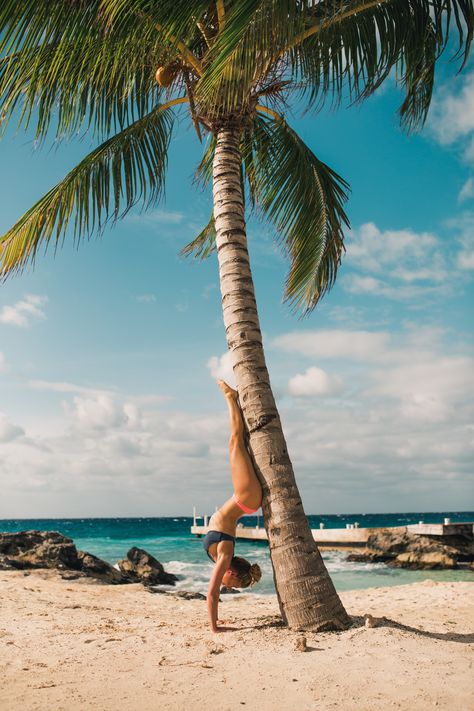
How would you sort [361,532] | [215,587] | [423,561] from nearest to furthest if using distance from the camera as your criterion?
[215,587], [423,561], [361,532]

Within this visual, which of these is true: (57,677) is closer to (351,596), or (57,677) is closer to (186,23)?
(186,23)

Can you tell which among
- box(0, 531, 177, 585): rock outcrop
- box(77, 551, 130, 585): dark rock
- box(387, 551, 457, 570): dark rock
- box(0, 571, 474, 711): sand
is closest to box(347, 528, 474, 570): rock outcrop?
box(387, 551, 457, 570): dark rock

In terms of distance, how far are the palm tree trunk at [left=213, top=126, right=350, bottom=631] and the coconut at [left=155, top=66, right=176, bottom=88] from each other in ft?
3.81

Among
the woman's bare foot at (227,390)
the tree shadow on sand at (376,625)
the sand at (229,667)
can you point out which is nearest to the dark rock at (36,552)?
the sand at (229,667)

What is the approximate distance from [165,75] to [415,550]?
21.3 m

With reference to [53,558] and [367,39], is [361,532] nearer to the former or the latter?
[53,558]

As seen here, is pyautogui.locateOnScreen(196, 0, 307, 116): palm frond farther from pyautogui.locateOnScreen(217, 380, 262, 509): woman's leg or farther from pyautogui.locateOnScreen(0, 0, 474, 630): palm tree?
pyautogui.locateOnScreen(217, 380, 262, 509): woman's leg

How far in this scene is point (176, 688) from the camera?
12.7 feet

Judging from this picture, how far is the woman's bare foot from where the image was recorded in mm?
5840

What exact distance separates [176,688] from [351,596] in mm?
7801

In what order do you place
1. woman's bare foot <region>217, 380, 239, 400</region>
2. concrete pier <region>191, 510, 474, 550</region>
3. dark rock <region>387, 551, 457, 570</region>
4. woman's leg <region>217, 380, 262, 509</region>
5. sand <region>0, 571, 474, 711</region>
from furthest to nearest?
concrete pier <region>191, 510, 474, 550</region>
dark rock <region>387, 551, 457, 570</region>
woman's bare foot <region>217, 380, 239, 400</region>
woman's leg <region>217, 380, 262, 509</region>
sand <region>0, 571, 474, 711</region>

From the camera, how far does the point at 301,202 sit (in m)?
8.17

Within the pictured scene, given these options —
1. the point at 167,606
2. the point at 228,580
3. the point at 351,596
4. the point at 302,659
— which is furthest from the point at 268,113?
the point at 351,596

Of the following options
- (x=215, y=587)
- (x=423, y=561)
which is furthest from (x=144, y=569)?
(x=215, y=587)
